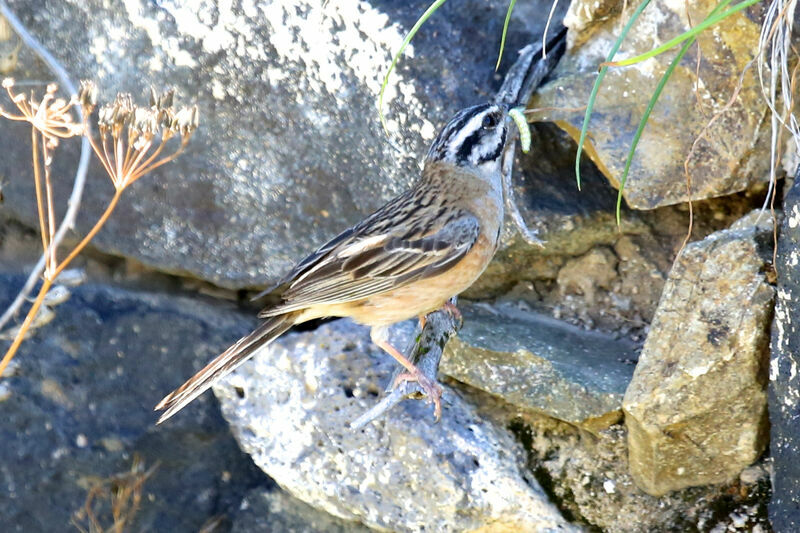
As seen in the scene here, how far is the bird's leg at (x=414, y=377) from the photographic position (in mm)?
3609

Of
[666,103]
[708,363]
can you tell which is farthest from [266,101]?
[708,363]

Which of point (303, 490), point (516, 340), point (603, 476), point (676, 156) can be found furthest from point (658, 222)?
point (303, 490)

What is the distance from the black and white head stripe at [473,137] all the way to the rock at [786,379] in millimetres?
1162

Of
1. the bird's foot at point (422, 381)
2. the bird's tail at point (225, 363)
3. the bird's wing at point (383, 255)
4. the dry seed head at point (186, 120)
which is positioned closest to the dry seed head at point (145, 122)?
the dry seed head at point (186, 120)

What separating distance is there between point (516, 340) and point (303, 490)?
1.19m

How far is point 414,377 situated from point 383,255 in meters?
0.64

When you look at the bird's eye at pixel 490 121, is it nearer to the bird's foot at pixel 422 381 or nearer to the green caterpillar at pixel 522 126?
the green caterpillar at pixel 522 126

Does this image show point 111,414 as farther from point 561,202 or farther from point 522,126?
point 522,126

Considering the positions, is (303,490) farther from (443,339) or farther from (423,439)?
(443,339)

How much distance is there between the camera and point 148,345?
4859mm

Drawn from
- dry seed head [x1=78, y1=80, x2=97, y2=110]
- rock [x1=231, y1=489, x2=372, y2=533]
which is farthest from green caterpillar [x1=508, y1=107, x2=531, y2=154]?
rock [x1=231, y1=489, x2=372, y2=533]

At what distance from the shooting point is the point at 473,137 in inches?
158

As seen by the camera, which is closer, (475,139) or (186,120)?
(186,120)

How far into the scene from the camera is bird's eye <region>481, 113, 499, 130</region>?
388 cm
